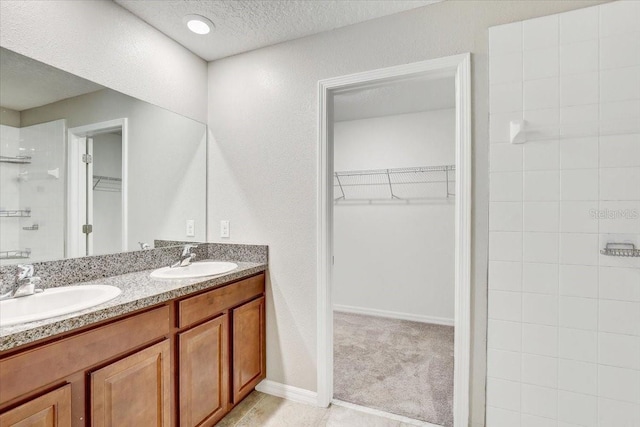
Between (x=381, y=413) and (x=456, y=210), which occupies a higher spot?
(x=456, y=210)

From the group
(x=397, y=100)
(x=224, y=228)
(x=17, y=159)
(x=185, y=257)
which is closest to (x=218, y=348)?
(x=185, y=257)

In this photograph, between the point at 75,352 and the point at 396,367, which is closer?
the point at 75,352

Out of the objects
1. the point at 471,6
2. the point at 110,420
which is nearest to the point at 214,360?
the point at 110,420

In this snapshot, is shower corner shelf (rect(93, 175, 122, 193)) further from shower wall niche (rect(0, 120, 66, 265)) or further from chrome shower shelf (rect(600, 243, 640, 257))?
chrome shower shelf (rect(600, 243, 640, 257))

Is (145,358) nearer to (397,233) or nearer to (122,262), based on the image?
(122,262)

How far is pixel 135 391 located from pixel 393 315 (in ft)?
8.99

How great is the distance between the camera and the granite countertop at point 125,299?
0.90m

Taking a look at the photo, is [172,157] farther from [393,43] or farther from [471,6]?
[471,6]

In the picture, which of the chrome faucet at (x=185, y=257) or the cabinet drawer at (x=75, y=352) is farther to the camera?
the chrome faucet at (x=185, y=257)

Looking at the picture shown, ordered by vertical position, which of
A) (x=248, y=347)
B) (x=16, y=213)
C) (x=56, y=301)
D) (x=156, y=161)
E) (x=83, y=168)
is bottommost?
(x=248, y=347)

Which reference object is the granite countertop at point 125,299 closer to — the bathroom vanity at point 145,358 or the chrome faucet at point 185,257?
the bathroom vanity at point 145,358

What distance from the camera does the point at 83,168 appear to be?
1597 mm

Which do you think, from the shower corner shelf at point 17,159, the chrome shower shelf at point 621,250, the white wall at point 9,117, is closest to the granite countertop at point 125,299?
the shower corner shelf at point 17,159

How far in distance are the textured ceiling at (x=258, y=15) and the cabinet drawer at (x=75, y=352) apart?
1622mm
